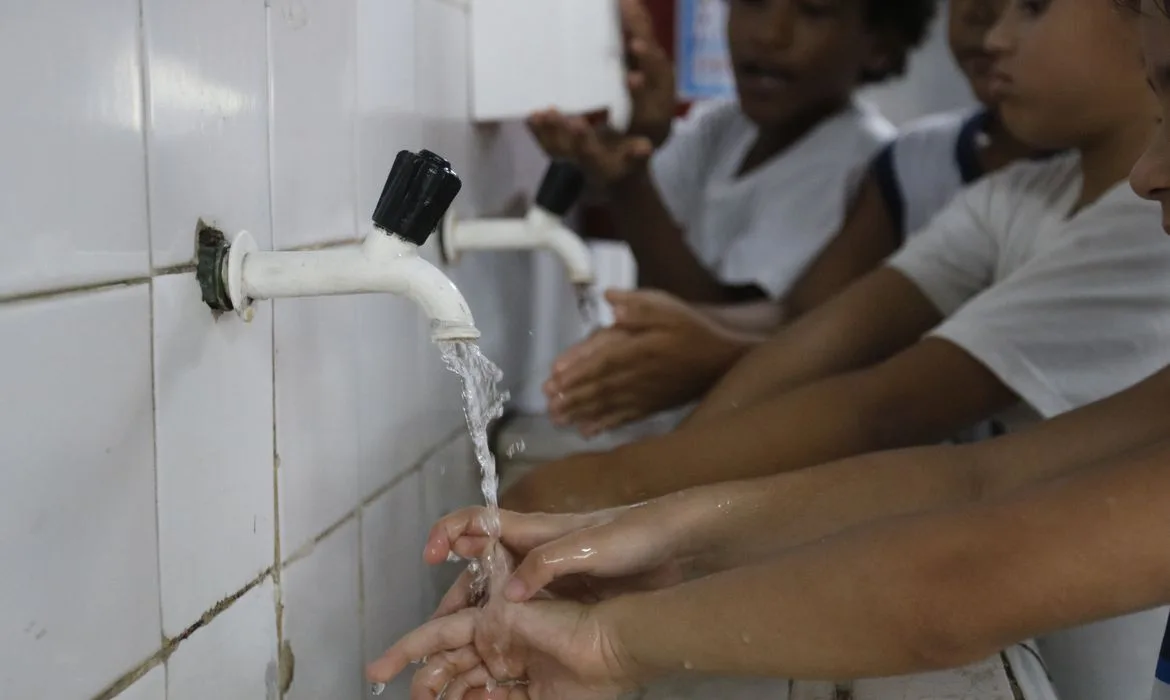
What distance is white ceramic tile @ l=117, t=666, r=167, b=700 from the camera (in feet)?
1.26

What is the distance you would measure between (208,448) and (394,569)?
0.26m

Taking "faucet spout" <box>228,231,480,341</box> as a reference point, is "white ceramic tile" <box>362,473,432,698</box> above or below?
below

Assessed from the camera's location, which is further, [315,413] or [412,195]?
[315,413]

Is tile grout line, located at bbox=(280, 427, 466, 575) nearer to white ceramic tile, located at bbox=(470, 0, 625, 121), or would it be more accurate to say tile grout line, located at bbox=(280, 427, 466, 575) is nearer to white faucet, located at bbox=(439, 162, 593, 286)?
white faucet, located at bbox=(439, 162, 593, 286)

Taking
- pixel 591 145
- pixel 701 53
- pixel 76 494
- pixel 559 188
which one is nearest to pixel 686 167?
pixel 591 145

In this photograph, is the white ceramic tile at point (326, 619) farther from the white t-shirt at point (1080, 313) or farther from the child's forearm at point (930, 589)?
the white t-shirt at point (1080, 313)

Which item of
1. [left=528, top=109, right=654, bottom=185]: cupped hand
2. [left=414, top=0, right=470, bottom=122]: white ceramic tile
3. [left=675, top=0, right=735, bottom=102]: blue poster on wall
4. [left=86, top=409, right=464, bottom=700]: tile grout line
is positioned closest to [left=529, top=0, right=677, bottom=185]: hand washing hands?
[left=528, top=109, right=654, bottom=185]: cupped hand

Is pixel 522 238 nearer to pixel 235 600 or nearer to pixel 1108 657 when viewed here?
pixel 235 600

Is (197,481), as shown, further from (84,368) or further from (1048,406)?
(1048,406)

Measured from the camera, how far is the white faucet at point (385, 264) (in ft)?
1.39

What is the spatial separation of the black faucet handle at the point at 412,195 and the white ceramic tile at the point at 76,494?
0.33 ft

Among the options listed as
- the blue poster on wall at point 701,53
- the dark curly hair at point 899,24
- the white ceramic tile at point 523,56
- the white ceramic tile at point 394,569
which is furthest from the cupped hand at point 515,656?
the blue poster on wall at point 701,53

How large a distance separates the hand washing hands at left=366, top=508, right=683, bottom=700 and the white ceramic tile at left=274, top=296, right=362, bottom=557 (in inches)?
2.8

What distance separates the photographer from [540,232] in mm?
737
